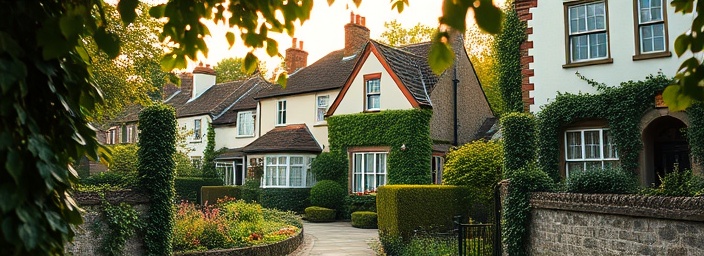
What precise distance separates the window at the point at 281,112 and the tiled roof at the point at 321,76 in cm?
58

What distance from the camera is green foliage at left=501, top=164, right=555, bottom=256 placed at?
1279cm

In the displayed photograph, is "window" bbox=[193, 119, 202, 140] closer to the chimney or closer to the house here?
the chimney

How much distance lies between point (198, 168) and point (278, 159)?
33.2 ft

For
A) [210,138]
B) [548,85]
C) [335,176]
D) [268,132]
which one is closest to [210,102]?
[210,138]

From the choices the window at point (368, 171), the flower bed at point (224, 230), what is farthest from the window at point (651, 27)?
the window at point (368, 171)

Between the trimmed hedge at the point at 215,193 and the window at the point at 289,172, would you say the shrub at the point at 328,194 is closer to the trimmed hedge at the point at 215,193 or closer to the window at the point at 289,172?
the window at the point at 289,172

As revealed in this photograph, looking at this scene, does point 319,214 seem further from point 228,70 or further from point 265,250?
point 228,70

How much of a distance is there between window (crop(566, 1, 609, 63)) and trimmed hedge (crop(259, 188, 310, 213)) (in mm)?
16269

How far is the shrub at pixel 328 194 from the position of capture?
28516 millimetres

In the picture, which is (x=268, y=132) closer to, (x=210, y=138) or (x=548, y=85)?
(x=210, y=138)

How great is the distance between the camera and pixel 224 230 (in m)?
15.7

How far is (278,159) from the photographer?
3170cm

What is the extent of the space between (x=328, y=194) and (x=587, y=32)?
14.2 m

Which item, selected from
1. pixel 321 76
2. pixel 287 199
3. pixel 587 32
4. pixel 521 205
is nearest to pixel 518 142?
pixel 521 205
